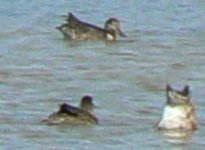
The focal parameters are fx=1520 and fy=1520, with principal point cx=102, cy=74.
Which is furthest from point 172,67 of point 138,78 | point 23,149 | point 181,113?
point 23,149

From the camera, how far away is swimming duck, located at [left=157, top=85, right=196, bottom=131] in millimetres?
14969

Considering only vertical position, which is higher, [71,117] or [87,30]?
[87,30]

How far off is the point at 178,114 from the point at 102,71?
409 centimetres

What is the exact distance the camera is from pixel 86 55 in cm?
2064

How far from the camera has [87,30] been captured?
22.2 metres

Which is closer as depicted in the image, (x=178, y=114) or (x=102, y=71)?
(x=178, y=114)

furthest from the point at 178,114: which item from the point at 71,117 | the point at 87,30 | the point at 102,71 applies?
the point at 87,30

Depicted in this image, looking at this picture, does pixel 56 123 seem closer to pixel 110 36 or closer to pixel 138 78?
pixel 138 78

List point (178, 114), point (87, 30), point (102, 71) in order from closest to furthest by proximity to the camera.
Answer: point (178, 114), point (102, 71), point (87, 30)

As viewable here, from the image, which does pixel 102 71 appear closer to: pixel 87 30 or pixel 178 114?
pixel 87 30

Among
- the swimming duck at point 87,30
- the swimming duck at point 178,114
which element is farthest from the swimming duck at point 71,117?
the swimming duck at point 87,30

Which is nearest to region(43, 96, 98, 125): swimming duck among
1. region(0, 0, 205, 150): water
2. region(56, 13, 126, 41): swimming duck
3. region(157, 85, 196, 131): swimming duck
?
region(0, 0, 205, 150): water

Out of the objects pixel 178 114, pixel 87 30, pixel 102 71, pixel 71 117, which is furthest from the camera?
pixel 87 30

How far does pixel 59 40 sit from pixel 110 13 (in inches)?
108
